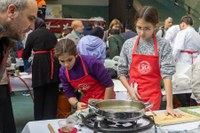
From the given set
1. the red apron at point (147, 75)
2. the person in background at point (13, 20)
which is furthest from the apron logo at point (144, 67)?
the person in background at point (13, 20)

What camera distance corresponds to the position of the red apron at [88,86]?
2312 mm

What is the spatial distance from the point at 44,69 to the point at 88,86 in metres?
1.38

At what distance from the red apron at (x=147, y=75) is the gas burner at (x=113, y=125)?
0.55 metres

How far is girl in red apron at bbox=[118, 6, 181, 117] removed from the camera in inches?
80.5

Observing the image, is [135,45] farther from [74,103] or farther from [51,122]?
[51,122]

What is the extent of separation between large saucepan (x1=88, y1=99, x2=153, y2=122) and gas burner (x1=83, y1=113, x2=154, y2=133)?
45 mm

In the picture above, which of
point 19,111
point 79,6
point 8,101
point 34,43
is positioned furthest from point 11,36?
point 79,6

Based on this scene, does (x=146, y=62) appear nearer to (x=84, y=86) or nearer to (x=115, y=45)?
(x=84, y=86)

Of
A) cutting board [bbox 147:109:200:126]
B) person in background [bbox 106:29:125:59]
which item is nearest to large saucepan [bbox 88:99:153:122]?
cutting board [bbox 147:109:200:126]

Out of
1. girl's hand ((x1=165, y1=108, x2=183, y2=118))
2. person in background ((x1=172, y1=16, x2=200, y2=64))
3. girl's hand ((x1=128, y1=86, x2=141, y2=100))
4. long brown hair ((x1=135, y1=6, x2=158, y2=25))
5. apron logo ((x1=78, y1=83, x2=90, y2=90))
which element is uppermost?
long brown hair ((x1=135, y1=6, x2=158, y2=25))

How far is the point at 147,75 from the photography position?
2.14 meters

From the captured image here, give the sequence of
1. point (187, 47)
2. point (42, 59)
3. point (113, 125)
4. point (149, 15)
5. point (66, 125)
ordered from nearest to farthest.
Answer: point (113, 125), point (66, 125), point (149, 15), point (42, 59), point (187, 47)

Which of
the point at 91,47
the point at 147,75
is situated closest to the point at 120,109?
the point at 147,75

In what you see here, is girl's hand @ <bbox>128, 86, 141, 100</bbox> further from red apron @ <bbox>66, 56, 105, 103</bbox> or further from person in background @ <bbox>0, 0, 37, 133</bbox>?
person in background @ <bbox>0, 0, 37, 133</bbox>
